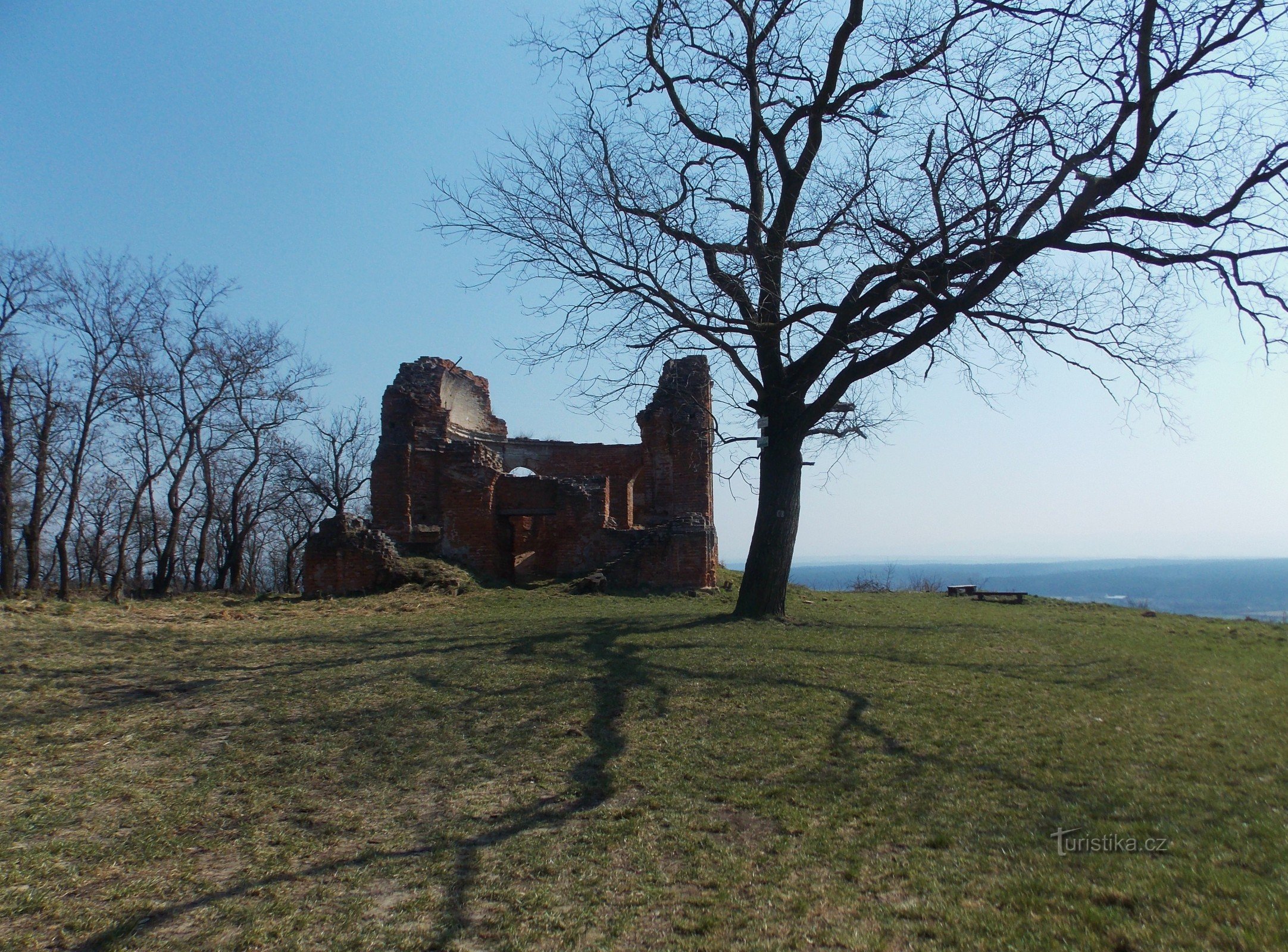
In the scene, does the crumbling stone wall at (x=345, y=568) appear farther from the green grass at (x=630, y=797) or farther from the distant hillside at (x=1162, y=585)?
the distant hillside at (x=1162, y=585)

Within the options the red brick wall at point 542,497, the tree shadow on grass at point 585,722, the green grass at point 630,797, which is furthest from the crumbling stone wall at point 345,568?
the green grass at point 630,797

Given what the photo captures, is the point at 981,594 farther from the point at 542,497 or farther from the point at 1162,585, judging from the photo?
the point at 1162,585

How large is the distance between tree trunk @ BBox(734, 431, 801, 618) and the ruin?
521 cm

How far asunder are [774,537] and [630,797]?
6943 millimetres

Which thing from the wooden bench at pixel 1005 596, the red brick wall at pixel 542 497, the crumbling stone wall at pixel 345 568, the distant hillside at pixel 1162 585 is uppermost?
the red brick wall at pixel 542 497

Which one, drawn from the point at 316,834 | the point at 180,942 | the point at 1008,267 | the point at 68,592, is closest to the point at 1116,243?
the point at 1008,267

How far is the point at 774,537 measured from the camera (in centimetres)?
1131

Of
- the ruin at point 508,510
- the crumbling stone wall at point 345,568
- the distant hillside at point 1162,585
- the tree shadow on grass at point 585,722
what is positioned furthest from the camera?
the distant hillside at point 1162,585

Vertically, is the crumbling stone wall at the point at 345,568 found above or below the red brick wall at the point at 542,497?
below

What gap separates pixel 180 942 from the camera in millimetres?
3082

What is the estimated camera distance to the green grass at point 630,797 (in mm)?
3252

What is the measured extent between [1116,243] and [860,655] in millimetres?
6083

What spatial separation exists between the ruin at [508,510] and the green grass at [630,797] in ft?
22.6

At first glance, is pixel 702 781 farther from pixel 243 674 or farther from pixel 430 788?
pixel 243 674
